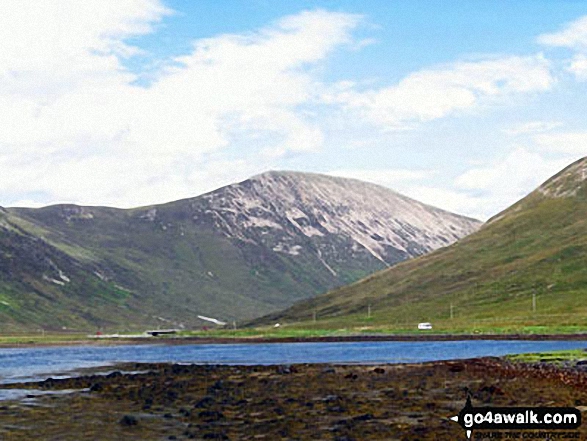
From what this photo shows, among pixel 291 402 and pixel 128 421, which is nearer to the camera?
pixel 128 421

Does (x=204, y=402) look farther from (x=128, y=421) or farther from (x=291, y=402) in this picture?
(x=128, y=421)

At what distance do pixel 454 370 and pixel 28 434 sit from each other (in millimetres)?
50845

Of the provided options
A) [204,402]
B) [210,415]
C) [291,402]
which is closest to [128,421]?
[210,415]

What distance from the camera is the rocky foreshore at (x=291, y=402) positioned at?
188 feet

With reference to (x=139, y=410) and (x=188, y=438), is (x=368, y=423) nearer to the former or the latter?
(x=188, y=438)

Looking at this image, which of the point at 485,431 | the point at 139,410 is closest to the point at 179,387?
the point at 139,410

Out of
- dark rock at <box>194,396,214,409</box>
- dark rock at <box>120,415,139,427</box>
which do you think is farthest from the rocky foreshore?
dark rock at <box>120,415,139,427</box>

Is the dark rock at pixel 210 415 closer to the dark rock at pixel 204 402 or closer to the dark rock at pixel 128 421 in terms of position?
the dark rock at pixel 204 402

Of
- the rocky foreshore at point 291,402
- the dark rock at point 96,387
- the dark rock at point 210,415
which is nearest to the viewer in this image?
the rocky foreshore at point 291,402

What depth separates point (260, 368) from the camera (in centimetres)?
11481

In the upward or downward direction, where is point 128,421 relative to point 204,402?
downward

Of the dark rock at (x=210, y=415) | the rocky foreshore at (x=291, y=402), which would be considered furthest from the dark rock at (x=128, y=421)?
the dark rock at (x=210, y=415)

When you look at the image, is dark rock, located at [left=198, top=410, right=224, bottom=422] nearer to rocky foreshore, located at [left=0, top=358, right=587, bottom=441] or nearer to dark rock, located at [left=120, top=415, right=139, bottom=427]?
rocky foreshore, located at [left=0, top=358, right=587, bottom=441]

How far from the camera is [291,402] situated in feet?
235
